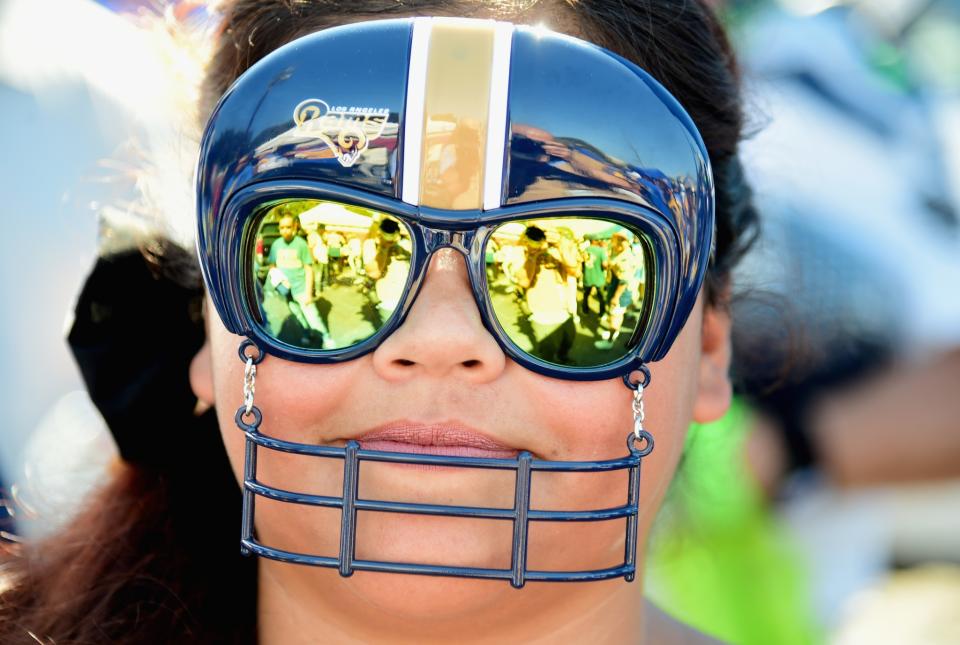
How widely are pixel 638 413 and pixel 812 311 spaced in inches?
77.5

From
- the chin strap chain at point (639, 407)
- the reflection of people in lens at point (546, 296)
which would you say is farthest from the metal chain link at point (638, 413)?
the reflection of people in lens at point (546, 296)

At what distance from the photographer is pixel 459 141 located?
134 centimetres

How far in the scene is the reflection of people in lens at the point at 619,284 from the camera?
1387 millimetres

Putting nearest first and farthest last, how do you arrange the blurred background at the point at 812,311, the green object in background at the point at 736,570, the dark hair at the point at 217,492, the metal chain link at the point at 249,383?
the metal chain link at the point at 249,383 → the dark hair at the point at 217,492 → the blurred background at the point at 812,311 → the green object in background at the point at 736,570

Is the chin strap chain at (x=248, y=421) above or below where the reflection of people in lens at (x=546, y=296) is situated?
below

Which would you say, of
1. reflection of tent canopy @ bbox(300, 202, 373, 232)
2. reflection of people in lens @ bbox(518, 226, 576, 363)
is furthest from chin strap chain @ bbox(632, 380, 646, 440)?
reflection of tent canopy @ bbox(300, 202, 373, 232)

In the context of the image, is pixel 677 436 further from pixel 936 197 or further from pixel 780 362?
pixel 936 197

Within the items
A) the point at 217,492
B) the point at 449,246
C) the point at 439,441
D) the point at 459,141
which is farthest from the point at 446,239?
the point at 217,492

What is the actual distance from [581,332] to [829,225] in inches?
94.0

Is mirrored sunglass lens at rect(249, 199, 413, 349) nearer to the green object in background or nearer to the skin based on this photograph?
the skin

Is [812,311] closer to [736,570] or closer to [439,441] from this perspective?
[736,570]

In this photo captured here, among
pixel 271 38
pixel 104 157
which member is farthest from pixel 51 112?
pixel 271 38

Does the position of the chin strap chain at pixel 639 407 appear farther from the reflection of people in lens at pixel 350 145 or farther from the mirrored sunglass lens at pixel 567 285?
the reflection of people in lens at pixel 350 145

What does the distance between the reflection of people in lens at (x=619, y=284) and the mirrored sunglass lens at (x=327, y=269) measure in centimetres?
23
